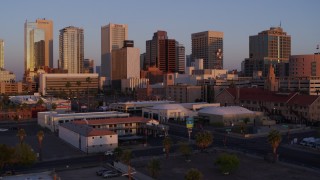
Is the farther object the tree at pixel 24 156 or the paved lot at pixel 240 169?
the tree at pixel 24 156

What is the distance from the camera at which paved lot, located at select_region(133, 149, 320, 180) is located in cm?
3148

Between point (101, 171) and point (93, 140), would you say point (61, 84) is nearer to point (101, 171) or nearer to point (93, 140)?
point (93, 140)

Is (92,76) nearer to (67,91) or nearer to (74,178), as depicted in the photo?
(67,91)

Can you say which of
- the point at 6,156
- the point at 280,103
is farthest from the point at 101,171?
the point at 280,103

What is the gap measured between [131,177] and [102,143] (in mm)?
11951

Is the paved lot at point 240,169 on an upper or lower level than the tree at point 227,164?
lower

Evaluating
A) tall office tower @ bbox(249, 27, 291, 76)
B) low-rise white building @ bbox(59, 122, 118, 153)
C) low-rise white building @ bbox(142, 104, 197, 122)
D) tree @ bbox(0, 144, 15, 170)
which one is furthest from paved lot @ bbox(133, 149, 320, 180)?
tall office tower @ bbox(249, 27, 291, 76)

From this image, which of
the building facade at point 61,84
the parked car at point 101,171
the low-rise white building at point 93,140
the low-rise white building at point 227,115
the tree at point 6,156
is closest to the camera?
the tree at point 6,156

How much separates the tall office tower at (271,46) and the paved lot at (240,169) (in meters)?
141

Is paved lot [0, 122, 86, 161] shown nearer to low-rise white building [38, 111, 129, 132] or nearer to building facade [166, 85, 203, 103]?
low-rise white building [38, 111, 129, 132]

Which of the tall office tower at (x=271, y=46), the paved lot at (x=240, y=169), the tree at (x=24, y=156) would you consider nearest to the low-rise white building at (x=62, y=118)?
the tree at (x=24, y=156)

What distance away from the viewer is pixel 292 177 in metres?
31.1

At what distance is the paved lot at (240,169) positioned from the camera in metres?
31.5

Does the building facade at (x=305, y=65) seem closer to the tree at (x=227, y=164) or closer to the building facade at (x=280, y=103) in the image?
the building facade at (x=280, y=103)
